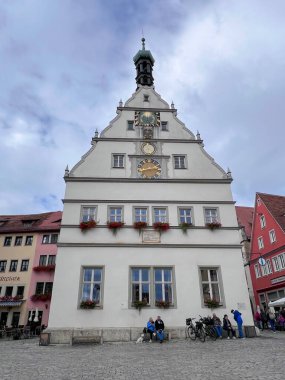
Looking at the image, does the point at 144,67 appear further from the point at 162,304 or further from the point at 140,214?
the point at 162,304

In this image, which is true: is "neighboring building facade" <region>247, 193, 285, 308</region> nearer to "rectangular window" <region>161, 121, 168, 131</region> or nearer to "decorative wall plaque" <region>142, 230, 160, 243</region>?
"decorative wall plaque" <region>142, 230, 160, 243</region>

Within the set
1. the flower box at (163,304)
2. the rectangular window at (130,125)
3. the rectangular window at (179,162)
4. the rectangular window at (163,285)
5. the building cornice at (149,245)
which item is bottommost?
the flower box at (163,304)

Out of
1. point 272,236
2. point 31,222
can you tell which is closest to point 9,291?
point 31,222

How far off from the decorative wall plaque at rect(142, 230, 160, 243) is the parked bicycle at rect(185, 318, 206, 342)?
4.32 m

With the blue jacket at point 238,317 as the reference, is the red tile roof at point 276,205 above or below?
above

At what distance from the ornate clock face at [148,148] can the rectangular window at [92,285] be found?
7.77 metres

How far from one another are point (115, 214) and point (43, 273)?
15.7m

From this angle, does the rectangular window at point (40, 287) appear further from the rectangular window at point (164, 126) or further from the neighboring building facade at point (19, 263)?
the rectangular window at point (164, 126)

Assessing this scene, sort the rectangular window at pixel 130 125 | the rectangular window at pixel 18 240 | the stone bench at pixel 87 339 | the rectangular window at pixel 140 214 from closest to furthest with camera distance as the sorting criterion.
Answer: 1. the stone bench at pixel 87 339
2. the rectangular window at pixel 140 214
3. the rectangular window at pixel 130 125
4. the rectangular window at pixel 18 240

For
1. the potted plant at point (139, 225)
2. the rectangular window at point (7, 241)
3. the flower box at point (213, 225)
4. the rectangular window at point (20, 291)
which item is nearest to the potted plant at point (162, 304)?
the potted plant at point (139, 225)

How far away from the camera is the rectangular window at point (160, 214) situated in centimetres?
1702

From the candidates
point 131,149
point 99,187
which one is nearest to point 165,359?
point 99,187

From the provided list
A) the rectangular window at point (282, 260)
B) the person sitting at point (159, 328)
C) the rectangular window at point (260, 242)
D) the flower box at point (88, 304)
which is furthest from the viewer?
the rectangular window at point (260, 242)

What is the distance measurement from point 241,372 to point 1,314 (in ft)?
88.7
